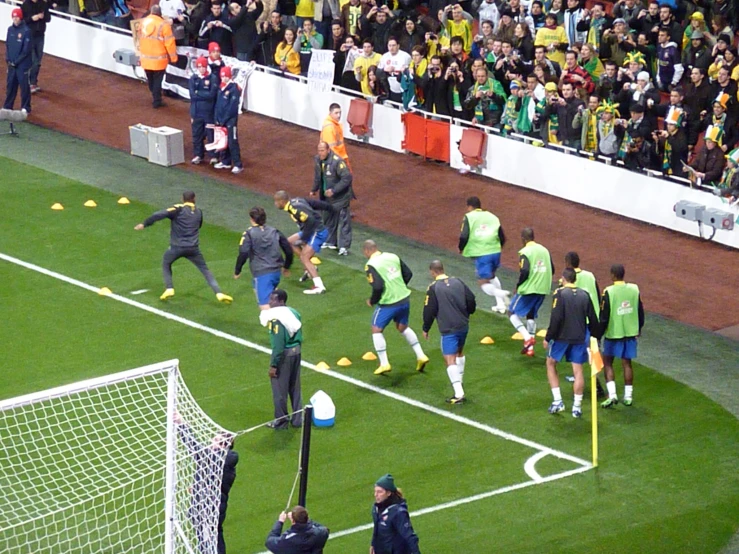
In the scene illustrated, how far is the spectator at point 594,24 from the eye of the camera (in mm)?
26172

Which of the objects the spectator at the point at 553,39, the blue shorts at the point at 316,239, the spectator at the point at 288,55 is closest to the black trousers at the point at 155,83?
the spectator at the point at 288,55

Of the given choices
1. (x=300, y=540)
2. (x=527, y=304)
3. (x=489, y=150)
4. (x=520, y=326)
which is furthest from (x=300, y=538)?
(x=489, y=150)

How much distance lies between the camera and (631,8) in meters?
26.3

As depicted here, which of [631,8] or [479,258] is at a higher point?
[631,8]

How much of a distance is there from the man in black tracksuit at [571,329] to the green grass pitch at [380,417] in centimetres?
45

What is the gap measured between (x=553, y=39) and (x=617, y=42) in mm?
1241

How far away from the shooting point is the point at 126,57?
3089 centimetres

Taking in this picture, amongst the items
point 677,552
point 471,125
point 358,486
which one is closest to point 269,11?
point 471,125

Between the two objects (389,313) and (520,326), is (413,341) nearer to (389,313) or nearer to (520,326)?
(389,313)

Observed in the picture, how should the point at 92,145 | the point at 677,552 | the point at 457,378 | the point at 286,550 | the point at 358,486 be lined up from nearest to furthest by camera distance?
the point at 286,550
the point at 677,552
the point at 358,486
the point at 457,378
the point at 92,145

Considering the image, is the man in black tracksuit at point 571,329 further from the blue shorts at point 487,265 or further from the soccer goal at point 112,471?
the soccer goal at point 112,471

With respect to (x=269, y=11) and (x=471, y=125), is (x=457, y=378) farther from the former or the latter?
(x=269, y=11)

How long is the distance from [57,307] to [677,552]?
965 centimetres

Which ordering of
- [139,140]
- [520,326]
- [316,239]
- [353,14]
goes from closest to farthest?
[520,326]
[316,239]
[139,140]
[353,14]
